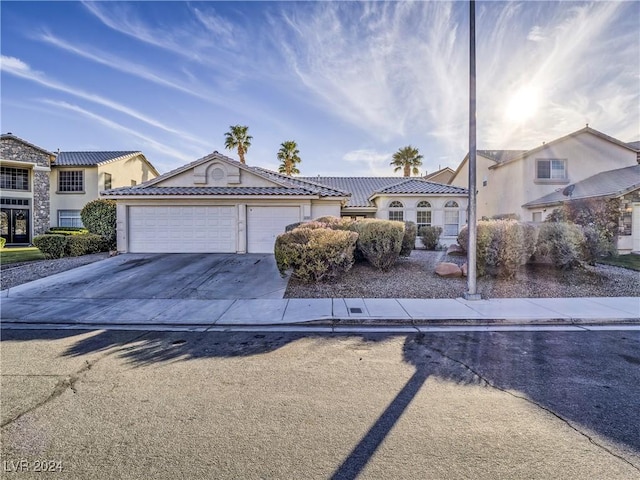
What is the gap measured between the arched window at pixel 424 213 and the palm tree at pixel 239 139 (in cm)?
2023

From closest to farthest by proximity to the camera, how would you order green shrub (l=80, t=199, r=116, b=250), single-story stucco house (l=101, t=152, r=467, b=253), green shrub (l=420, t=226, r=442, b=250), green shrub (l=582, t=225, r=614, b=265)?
green shrub (l=582, t=225, r=614, b=265) < single-story stucco house (l=101, t=152, r=467, b=253) < green shrub (l=80, t=199, r=116, b=250) < green shrub (l=420, t=226, r=442, b=250)

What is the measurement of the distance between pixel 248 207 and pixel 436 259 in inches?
351

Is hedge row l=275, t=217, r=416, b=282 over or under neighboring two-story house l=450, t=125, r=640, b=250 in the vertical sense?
under

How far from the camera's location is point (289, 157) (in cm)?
3459

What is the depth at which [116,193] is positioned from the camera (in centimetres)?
1584

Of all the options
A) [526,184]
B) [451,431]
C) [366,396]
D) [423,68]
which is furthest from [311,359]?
[526,184]

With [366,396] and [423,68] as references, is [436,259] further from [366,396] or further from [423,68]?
[366,396]

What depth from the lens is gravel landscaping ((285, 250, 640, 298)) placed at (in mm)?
9078

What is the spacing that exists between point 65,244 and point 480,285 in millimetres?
17160

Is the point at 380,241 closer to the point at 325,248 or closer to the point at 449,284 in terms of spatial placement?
the point at 325,248

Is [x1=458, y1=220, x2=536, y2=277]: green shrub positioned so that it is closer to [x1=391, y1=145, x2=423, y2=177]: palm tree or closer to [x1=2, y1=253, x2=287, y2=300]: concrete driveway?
[x1=2, y1=253, x2=287, y2=300]: concrete driveway

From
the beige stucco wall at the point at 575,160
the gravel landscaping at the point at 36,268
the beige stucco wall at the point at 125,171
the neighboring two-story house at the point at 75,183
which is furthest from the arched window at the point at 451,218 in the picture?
the beige stucco wall at the point at 125,171

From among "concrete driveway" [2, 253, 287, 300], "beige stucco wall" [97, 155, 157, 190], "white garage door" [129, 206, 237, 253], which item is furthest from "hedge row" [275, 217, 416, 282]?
"beige stucco wall" [97, 155, 157, 190]

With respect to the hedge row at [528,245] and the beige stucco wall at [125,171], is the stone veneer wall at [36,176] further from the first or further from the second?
the hedge row at [528,245]
